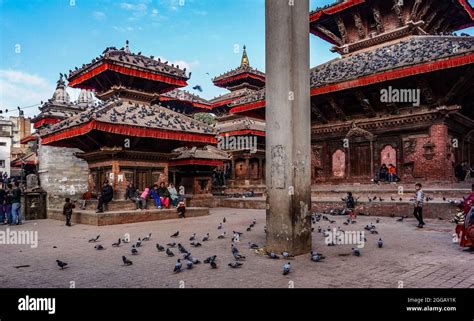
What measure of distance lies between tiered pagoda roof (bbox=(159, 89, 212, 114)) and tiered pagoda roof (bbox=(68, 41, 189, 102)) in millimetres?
10648

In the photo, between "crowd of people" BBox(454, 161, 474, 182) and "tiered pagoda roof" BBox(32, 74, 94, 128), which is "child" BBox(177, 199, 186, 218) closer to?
"crowd of people" BBox(454, 161, 474, 182)

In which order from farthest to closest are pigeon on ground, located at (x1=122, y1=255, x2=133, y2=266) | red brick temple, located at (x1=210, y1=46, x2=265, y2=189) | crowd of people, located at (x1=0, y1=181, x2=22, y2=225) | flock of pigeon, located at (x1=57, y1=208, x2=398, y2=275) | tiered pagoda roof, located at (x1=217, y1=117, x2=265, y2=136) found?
1. red brick temple, located at (x1=210, y1=46, x2=265, y2=189)
2. tiered pagoda roof, located at (x1=217, y1=117, x2=265, y2=136)
3. crowd of people, located at (x1=0, y1=181, x2=22, y2=225)
4. pigeon on ground, located at (x1=122, y1=255, x2=133, y2=266)
5. flock of pigeon, located at (x1=57, y1=208, x2=398, y2=275)

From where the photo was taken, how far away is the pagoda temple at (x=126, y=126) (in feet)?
50.8

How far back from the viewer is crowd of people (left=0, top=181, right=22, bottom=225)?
1419 centimetres

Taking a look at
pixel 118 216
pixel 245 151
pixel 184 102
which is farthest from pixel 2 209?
pixel 184 102

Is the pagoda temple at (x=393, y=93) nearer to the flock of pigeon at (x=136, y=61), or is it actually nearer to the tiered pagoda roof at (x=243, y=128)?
the flock of pigeon at (x=136, y=61)

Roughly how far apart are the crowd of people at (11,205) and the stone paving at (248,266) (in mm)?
5277

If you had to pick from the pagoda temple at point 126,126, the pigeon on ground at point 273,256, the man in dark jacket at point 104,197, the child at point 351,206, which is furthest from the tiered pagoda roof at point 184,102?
the pigeon on ground at point 273,256

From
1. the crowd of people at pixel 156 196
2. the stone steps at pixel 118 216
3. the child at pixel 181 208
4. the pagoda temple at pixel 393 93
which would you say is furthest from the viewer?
the child at pixel 181 208

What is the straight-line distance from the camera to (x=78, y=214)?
47.5 ft

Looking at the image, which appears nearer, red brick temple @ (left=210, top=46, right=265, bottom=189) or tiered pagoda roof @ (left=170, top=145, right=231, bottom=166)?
tiered pagoda roof @ (left=170, top=145, right=231, bottom=166)

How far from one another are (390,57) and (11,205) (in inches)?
706

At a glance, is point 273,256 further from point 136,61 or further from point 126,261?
point 136,61

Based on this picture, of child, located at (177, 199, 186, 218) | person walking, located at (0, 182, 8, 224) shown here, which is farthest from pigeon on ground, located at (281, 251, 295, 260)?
person walking, located at (0, 182, 8, 224)
